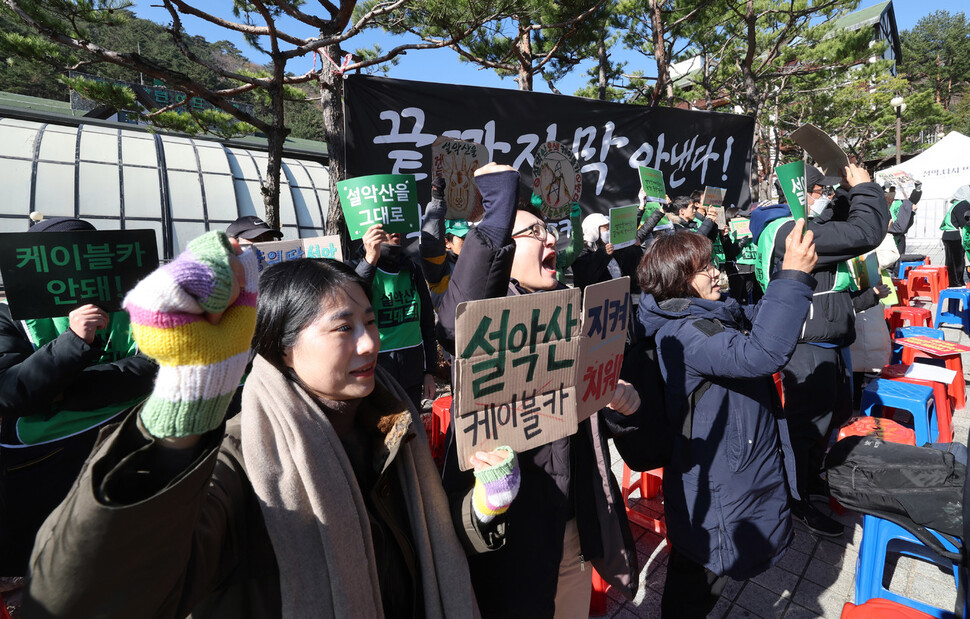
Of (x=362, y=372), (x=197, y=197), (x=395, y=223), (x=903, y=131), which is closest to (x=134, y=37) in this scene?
(x=197, y=197)

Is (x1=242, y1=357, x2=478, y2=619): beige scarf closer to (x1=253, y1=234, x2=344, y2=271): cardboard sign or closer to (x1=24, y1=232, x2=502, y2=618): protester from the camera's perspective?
(x1=24, y1=232, x2=502, y2=618): protester

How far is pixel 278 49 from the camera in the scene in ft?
15.4

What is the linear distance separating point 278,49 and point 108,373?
3604 mm

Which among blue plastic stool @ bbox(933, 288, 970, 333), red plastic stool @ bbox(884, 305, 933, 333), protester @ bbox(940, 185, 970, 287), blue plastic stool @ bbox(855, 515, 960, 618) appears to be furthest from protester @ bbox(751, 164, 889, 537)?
protester @ bbox(940, 185, 970, 287)

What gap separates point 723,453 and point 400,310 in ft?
7.16

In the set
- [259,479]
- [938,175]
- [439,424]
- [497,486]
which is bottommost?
[439,424]

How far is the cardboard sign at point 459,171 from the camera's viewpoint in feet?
10.1

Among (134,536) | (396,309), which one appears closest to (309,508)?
(134,536)

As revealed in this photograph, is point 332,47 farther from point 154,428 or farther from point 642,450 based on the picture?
point 154,428

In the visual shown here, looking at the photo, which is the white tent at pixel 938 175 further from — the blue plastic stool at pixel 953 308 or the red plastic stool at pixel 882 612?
the red plastic stool at pixel 882 612

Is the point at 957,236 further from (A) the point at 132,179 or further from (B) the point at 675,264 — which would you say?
(A) the point at 132,179

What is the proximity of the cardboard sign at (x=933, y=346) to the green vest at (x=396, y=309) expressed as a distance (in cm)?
454

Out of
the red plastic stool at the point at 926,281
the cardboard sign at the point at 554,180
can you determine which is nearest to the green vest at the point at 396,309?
the cardboard sign at the point at 554,180

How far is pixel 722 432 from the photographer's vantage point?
6.15 feet
